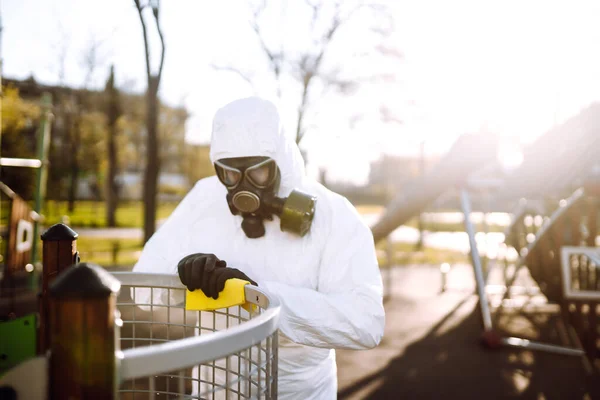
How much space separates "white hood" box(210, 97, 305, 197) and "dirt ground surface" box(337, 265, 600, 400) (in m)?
3.25

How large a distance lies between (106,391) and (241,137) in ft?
4.17

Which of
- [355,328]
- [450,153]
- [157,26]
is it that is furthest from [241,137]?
Result: [450,153]

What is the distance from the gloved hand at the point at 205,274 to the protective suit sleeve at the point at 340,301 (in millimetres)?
186

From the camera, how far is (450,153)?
7711 mm

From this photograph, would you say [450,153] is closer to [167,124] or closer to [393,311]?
[393,311]

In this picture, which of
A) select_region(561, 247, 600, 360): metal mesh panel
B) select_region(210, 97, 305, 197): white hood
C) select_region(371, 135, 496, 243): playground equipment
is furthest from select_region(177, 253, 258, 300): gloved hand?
select_region(371, 135, 496, 243): playground equipment

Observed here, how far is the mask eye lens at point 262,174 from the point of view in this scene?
1.93 meters

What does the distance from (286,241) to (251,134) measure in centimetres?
43

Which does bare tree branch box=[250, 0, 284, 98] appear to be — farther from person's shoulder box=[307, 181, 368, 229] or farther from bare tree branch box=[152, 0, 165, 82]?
person's shoulder box=[307, 181, 368, 229]

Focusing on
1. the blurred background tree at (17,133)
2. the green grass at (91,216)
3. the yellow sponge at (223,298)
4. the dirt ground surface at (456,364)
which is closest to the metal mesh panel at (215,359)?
the yellow sponge at (223,298)

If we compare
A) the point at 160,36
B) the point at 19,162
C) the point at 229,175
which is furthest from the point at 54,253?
the point at 19,162

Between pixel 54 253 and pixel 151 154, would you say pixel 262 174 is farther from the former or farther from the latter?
pixel 151 154

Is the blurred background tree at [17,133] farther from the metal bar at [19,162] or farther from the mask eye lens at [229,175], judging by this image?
the mask eye lens at [229,175]

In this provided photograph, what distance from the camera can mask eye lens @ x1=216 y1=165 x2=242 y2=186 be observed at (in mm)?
1931
